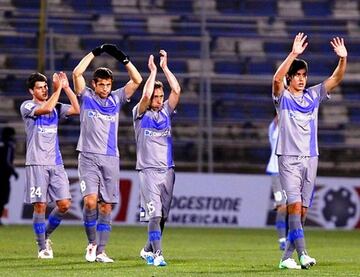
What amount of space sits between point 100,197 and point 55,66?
14.6 m

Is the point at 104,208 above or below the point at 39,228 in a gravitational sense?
above

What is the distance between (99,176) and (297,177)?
2.52 m

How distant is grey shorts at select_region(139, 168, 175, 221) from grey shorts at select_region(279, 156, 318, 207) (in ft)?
5.04

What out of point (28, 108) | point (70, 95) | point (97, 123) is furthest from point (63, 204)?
point (97, 123)

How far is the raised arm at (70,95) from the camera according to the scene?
620 inches

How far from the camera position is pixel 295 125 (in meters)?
14.5

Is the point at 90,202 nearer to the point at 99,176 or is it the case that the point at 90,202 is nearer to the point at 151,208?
the point at 99,176

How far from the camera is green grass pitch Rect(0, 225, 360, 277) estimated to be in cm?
1379

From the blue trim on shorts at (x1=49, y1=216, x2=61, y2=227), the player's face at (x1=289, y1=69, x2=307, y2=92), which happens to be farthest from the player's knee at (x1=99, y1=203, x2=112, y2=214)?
the player's face at (x1=289, y1=69, x2=307, y2=92)

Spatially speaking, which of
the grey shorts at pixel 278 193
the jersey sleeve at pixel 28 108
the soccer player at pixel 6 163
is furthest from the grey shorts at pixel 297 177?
the soccer player at pixel 6 163

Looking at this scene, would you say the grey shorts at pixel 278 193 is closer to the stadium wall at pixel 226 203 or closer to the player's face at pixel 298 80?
the player's face at pixel 298 80

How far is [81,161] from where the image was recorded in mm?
15406

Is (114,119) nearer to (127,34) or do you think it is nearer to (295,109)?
(295,109)

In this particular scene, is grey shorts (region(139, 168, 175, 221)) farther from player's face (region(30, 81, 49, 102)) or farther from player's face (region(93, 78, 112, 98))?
player's face (region(30, 81, 49, 102))
